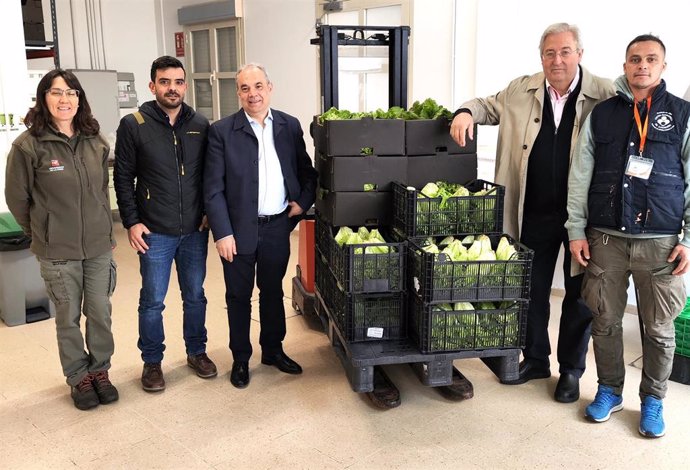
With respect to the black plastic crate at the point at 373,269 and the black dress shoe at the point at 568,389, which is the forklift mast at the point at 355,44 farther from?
the black dress shoe at the point at 568,389

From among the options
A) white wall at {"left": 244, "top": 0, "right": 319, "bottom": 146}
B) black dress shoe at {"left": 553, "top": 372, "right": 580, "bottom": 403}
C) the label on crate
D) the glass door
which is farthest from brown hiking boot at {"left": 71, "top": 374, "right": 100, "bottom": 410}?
the glass door

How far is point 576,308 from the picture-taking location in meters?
3.29

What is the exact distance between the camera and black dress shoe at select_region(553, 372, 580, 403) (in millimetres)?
3225

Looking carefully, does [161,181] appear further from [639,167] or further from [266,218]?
[639,167]

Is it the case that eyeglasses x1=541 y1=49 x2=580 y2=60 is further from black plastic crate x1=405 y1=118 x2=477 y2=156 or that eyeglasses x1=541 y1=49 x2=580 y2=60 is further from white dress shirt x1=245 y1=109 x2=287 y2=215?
white dress shirt x1=245 y1=109 x2=287 y2=215

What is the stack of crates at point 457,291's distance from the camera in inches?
106

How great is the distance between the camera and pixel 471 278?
271cm

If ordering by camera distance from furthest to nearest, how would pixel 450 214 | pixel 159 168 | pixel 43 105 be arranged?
pixel 159 168 → pixel 450 214 → pixel 43 105

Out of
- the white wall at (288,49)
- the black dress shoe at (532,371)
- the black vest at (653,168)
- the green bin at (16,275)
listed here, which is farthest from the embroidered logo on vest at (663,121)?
the white wall at (288,49)

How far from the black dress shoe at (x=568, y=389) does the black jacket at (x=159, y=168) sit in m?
2.04

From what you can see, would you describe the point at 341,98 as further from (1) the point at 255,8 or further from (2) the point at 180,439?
(2) the point at 180,439

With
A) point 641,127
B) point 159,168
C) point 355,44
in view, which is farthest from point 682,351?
point 159,168

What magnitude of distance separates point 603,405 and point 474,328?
0.82 meters

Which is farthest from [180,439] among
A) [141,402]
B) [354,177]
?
[354,177]
